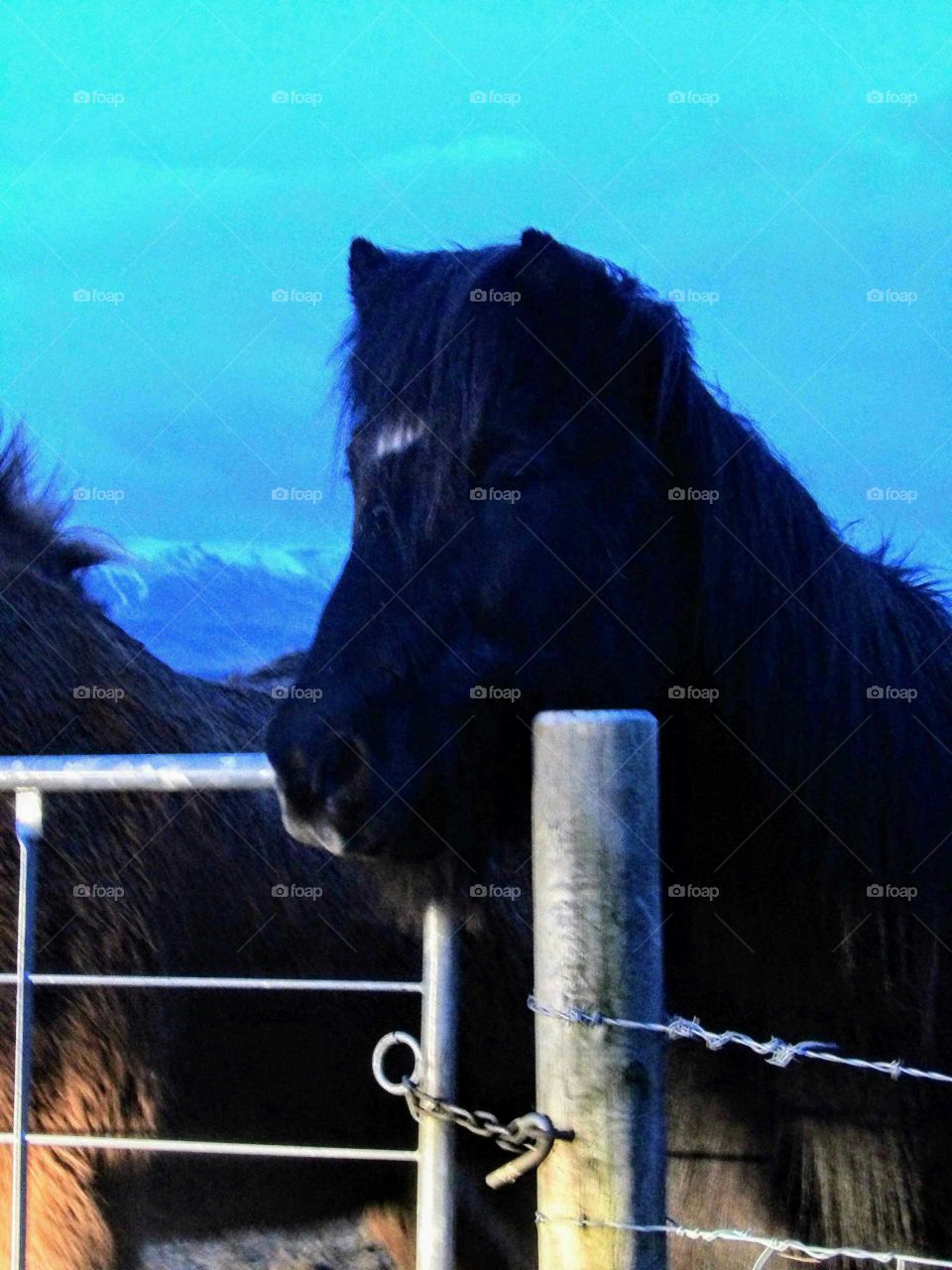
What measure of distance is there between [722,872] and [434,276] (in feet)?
3.81

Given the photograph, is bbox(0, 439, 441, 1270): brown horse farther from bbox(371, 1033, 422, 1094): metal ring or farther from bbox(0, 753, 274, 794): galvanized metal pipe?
bbox(371, 1033, 422, 1094): metal ring

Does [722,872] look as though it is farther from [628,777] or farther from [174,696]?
[174,696]

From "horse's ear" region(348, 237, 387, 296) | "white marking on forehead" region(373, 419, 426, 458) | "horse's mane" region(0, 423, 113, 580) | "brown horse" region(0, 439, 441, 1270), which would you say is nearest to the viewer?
"white marking on forehead" region(373, 419, 426, 458)

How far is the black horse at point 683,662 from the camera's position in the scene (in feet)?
6.59

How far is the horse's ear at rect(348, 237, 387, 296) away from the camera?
2.40m

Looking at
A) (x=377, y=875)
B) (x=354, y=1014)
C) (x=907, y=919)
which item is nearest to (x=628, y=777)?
(x=377, y=875)
